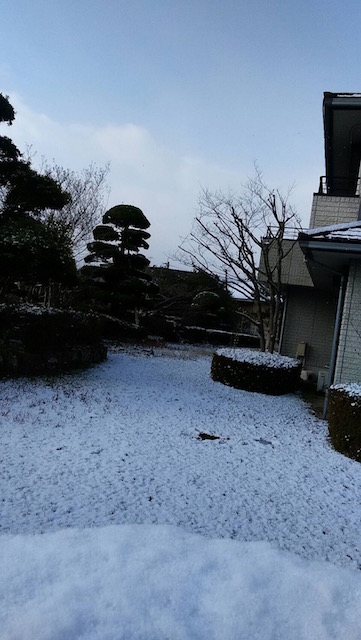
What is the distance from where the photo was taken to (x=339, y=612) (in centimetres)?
221

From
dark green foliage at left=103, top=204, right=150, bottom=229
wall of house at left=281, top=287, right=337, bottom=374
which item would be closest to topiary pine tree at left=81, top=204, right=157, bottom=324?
dark green foliage at left=103, top=204, right=150, bottom=229

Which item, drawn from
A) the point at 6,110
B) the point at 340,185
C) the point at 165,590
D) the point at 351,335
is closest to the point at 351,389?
the point at 351,335

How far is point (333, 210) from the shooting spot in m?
9.85

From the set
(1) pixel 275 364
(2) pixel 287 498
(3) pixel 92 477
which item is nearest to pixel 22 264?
(3) pixel 92 477

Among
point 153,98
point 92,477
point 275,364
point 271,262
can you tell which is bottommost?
point 92,477

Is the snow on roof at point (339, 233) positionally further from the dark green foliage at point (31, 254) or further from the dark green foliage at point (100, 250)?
the dark green foliage at point (100, 250)

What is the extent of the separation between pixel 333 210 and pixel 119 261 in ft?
34.1

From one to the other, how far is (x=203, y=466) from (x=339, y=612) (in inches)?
84.4

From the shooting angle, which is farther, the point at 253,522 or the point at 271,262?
the point at 271,262

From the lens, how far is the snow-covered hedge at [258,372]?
8484mm

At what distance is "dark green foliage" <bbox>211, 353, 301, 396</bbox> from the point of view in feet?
27.8

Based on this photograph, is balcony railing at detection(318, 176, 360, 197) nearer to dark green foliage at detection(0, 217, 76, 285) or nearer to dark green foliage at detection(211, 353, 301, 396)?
dark green foliage at detection(211, 353, 301, 396)

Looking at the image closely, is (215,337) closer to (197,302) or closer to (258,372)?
(197,302)

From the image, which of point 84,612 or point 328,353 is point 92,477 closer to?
point 84,612
